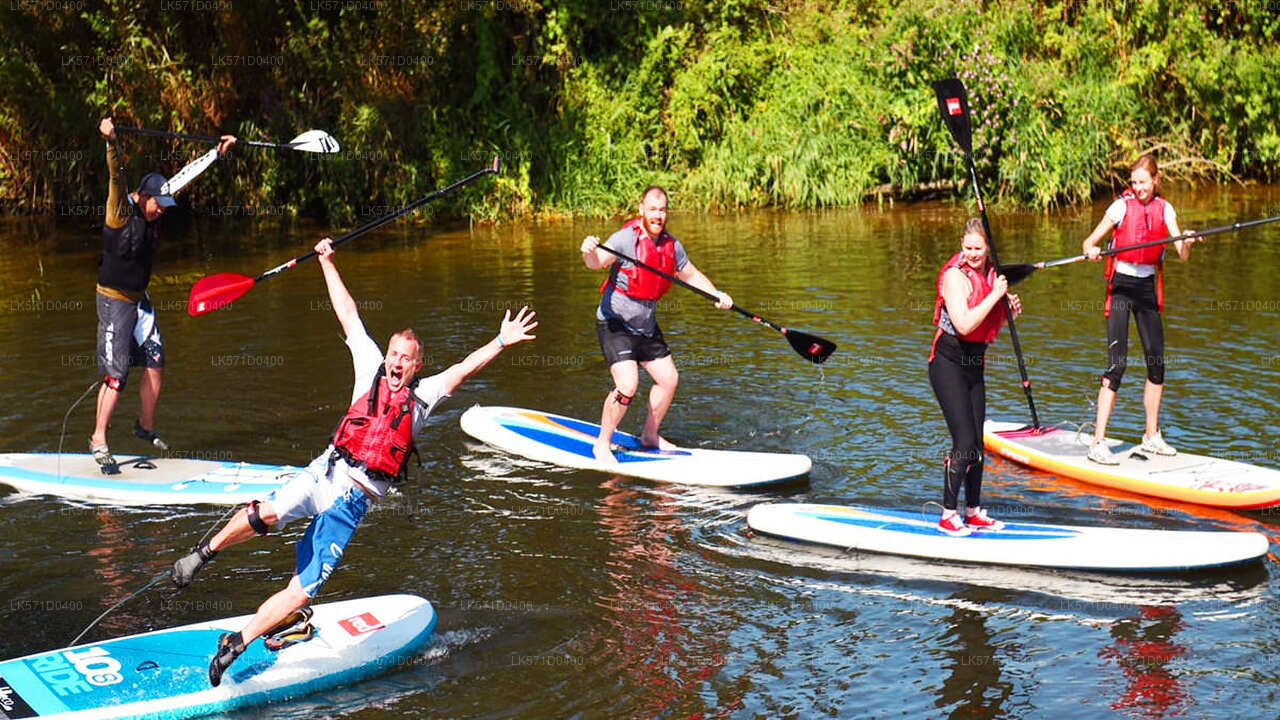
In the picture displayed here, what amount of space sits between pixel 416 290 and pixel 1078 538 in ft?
32.5

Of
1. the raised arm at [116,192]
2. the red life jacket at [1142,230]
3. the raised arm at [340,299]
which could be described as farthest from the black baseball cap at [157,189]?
the red life jacket at [1142,230]

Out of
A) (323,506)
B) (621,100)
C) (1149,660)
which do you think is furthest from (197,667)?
(621,100)

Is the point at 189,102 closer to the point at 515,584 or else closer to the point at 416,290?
the point at 416,290

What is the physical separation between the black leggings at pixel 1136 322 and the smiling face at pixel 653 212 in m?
2.95

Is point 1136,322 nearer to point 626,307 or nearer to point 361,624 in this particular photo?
point 626,307

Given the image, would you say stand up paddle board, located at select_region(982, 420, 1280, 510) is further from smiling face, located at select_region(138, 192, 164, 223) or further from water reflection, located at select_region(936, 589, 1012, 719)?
smiling face, located at select_region(138, 192, 164, 223)

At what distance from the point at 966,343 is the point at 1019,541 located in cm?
110

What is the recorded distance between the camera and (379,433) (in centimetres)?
600

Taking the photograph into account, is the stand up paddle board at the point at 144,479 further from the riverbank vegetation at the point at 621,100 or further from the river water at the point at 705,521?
the riverbank vegetation at the point at 621,100

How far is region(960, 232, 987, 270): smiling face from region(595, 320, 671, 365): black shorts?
2479 mm

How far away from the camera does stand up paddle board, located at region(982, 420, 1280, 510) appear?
25.9 ft

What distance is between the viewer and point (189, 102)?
2067 cm

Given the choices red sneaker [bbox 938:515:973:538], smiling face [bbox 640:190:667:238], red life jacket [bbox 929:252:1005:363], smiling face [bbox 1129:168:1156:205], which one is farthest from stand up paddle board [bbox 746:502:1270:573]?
smiling face [bbox 1129:168:1156:205]

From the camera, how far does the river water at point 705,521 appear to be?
237 inches
